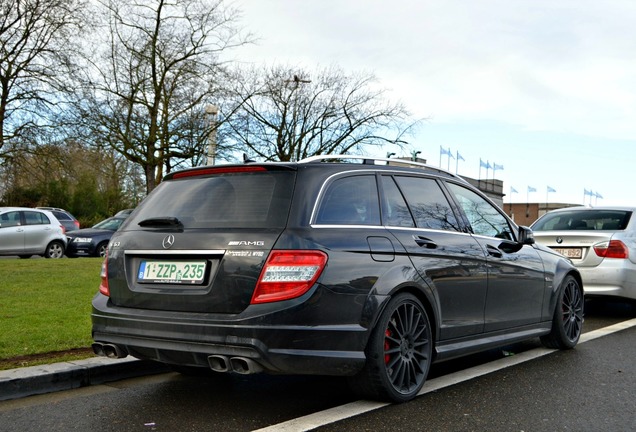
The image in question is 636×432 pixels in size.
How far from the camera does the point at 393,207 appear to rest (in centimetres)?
530

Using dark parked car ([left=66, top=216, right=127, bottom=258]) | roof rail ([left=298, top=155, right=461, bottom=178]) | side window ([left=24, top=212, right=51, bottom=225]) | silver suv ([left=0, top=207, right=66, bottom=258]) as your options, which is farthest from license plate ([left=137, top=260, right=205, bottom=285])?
dark parked car ([left=66, top=216, right=127, bottom=258])

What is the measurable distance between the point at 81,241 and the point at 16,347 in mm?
16998

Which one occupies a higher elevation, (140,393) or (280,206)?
(280,206)

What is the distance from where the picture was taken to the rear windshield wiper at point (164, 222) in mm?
4801

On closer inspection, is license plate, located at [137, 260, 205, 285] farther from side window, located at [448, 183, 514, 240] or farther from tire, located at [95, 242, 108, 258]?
tire, located at [95, 242, 108, 258]

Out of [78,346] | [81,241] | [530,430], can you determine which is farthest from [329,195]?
[81,241]

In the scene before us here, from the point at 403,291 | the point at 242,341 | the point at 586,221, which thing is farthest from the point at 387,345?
the point at 586,221

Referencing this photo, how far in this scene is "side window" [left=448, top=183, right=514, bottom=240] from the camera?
6.17 meters

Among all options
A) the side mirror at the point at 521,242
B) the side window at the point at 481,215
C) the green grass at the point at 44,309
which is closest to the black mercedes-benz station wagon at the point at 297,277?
the side window at the point at 481,215

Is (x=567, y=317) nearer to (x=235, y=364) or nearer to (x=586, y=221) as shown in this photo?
(x=586, y=221)

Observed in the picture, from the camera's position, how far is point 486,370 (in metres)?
6.08

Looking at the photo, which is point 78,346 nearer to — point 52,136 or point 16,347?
point 16,347

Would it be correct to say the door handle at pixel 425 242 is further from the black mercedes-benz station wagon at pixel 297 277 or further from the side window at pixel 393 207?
the side window at pixel 393 207

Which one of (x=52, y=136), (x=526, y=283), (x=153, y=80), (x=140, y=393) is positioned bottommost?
(x=140, y=393)
